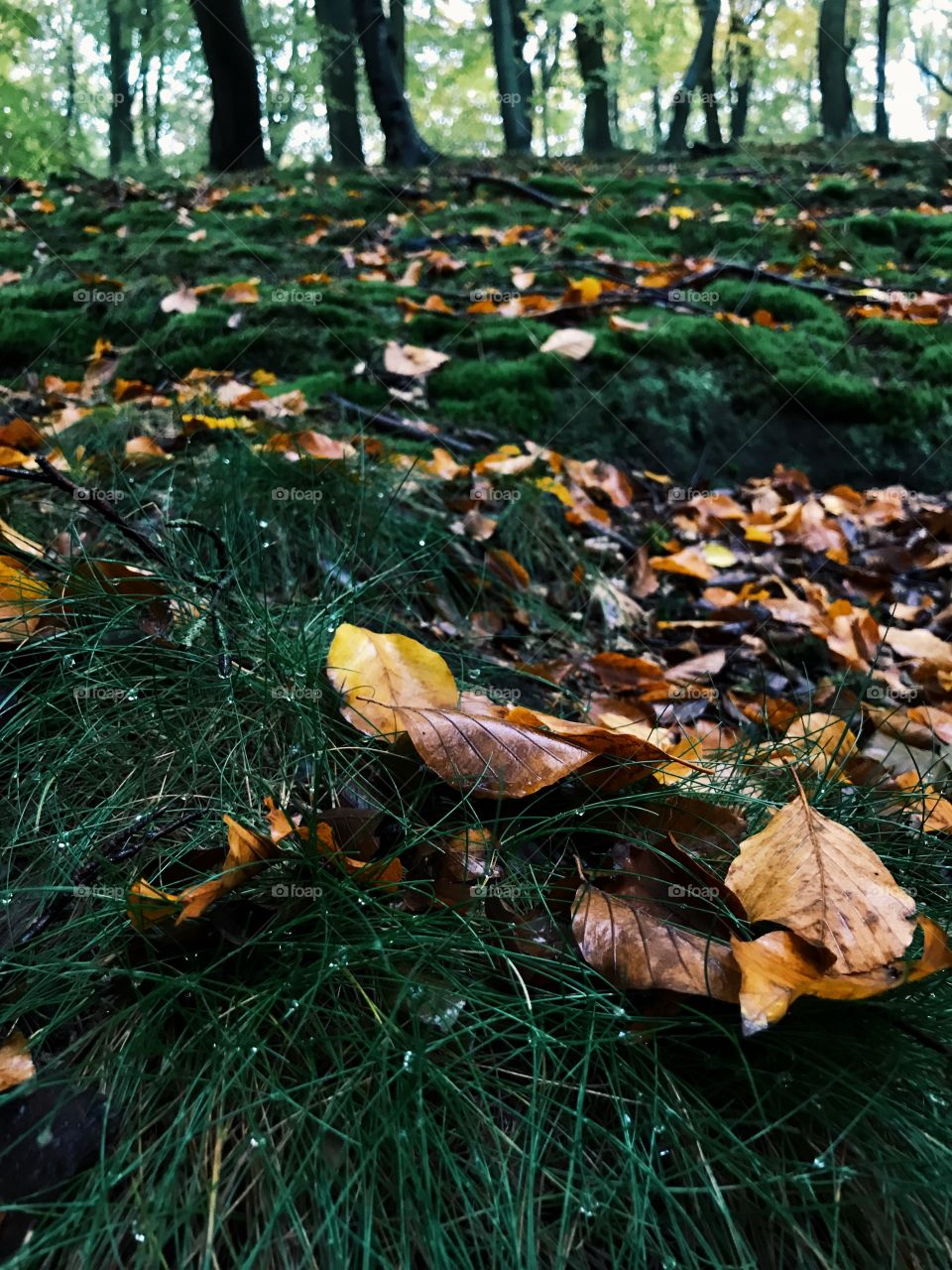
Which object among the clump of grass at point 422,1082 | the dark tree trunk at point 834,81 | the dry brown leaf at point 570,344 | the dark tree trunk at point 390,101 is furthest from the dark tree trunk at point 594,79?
the clump of grass at point 422,1082

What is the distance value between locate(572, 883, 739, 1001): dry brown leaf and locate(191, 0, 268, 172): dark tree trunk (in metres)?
9.04

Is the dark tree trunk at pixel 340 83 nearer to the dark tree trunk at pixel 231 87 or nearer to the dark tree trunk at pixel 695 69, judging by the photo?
the dark tree trunk at pixel 231 87

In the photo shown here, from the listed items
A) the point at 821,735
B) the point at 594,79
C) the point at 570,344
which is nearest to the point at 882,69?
the point at 594,79

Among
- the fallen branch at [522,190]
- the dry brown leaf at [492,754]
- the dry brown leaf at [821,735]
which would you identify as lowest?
the dry brown leaf at [821,735]

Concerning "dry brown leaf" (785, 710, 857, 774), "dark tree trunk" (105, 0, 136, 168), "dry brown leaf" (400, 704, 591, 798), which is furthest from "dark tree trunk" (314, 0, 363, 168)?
"dry brown leaf" (400, 704, 591, 798)

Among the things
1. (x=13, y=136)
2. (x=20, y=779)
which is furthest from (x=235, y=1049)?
(x=13, y=136)

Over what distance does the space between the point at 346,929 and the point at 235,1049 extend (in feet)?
0.56

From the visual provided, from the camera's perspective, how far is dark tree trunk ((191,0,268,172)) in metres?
7.94

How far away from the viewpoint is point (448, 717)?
44.6 inches

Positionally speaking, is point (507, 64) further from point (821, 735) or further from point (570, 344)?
point (821, 735)

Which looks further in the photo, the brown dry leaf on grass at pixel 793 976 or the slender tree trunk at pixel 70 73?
the slender tree trunk at pixel 70 73

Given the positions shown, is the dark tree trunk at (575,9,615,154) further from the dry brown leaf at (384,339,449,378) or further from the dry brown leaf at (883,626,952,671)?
the dry brown leaf at (883,626,952,671)

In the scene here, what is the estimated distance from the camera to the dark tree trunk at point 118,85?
1183 centimetres

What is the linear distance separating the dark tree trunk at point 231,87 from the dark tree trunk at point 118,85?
3.42 m
